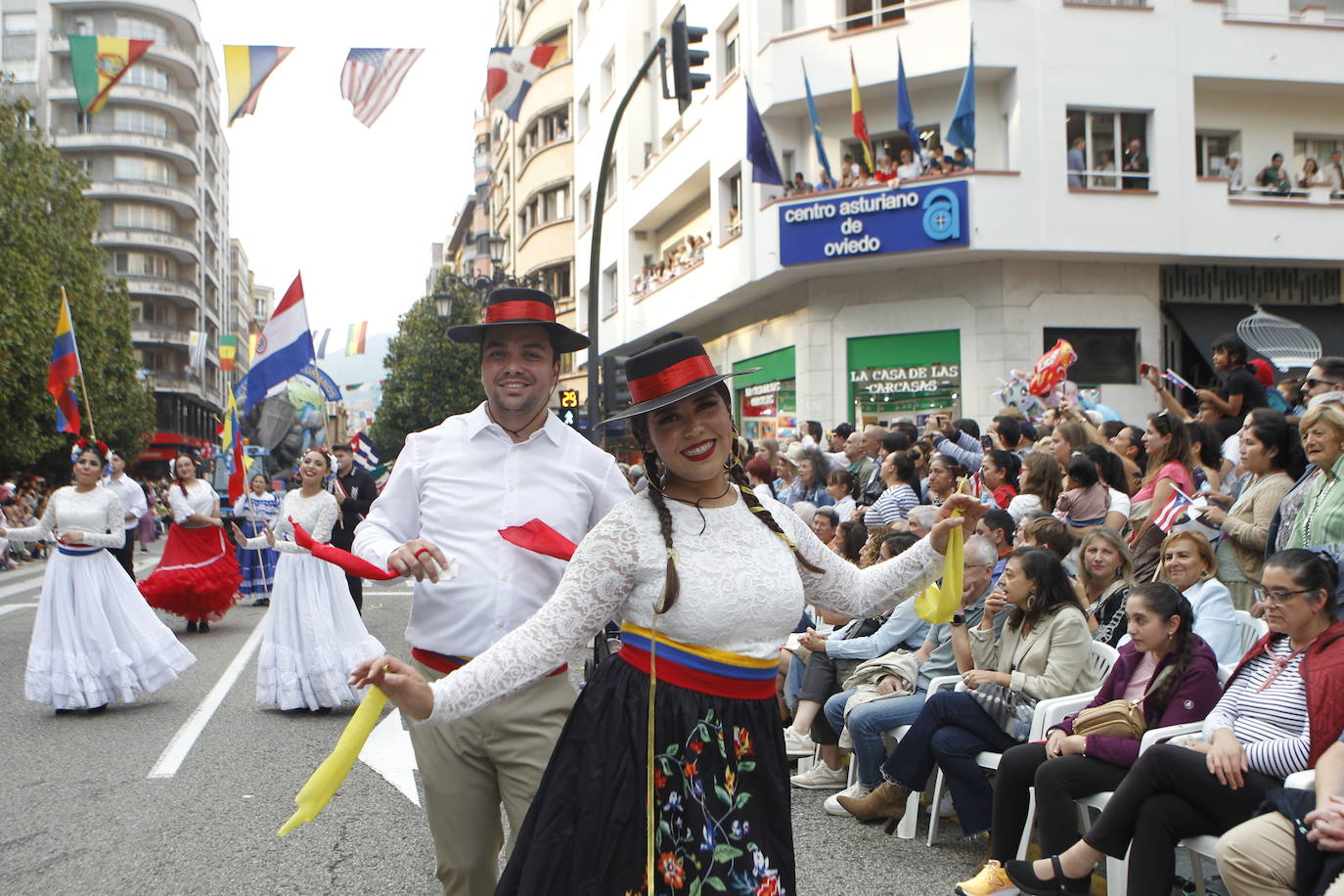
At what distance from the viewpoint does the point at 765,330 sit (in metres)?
24.5

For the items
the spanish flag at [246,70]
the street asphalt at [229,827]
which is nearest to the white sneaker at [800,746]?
the street asphalt at [229,827]

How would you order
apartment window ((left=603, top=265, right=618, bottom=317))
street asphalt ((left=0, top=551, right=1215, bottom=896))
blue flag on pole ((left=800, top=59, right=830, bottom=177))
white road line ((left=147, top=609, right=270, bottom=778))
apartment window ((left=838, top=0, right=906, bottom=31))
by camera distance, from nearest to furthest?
street asphalt ((left=0, top=551, right=1215, bottom=896)) → white road line ((left=147, top=609, right=270, bottom=778)) → blue flag on pole ((left=800, top=59, right=830, bottom=177)) → apartment window ((left=838, top=0, right=906, bottom=31)) → apartment window ((left=603, top=265, right=618, bottom=317))

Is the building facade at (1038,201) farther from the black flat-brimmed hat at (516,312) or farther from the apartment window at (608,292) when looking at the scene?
the black flat-brimmed hat at (516,312)

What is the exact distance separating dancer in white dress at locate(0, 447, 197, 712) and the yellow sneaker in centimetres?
661

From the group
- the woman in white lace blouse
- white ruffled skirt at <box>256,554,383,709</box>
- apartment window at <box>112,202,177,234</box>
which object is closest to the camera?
the woman in white lace blouse

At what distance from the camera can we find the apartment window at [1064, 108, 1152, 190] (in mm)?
19891

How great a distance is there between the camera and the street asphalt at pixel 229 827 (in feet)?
16.4

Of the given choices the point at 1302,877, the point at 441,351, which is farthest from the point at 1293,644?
the point at 441,351

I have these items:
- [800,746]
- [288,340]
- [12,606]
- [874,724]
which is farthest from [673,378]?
[12,606]

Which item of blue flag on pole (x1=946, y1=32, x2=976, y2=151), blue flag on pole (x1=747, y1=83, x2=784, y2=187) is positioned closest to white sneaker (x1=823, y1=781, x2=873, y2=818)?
blue flag on pole (x1=946, y1=32, x2=976, y2=151)

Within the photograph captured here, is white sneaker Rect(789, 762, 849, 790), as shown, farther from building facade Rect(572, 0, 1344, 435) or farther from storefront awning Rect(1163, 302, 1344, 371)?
storefront awning Rect(1163, 302, 1344, 371)

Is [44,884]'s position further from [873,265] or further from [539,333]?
[873,265]

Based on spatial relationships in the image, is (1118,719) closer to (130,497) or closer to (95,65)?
(130,497)

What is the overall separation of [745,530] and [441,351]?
46.2 meters
